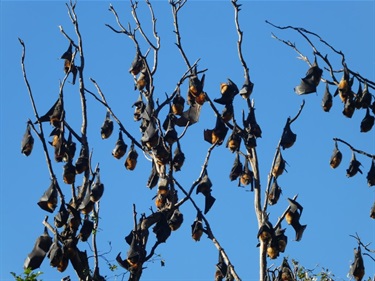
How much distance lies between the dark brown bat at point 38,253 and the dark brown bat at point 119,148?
152 cm

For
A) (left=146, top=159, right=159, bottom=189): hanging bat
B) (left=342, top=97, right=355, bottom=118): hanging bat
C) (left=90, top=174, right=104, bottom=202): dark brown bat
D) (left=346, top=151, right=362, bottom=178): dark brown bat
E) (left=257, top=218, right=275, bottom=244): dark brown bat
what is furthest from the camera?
(left=346, top=151, right=362, bottom=178): dark brown bat

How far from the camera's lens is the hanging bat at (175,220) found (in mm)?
7785

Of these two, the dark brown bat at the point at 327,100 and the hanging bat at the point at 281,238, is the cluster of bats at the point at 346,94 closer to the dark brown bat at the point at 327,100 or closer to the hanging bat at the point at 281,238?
the dark brown bat at the point at 327,100

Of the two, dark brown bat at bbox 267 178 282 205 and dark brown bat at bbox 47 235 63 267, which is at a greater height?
dark brown bat at bbox 267 178 282 205

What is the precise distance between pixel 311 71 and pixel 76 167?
9.02 feet

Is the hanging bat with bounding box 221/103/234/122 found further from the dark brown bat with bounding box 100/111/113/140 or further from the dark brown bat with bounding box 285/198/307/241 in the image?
the dark brown bat with bounding box 100/111/113/140

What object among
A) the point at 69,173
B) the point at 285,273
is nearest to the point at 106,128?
the point at 69,173

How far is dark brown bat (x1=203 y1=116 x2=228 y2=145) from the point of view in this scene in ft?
28.0

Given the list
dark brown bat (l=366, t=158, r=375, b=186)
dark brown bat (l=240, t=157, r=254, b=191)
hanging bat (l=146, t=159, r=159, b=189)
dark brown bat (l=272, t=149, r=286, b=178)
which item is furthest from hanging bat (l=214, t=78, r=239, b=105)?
dark brown bat (l=366, t=158, r=375, b=186)

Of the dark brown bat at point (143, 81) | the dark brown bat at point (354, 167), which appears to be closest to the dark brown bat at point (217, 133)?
the dark brown bat at point (143, 81)

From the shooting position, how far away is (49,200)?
317 inches

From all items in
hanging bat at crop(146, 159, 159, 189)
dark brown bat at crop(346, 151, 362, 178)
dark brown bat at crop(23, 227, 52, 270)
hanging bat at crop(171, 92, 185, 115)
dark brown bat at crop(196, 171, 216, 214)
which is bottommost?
dark brown bat at crop(23, 227, 52, 270)

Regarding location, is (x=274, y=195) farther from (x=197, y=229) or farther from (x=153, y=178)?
(x=153, y=178)

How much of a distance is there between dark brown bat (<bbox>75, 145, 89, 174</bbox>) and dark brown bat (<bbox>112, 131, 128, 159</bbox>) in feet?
5.17
